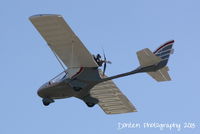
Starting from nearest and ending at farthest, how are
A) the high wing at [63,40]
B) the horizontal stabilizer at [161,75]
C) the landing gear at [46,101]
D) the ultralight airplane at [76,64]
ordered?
the high wing at [63,40] < the ultralight airplane at [76,64] < the horizontal stabilizer at [161,75] < the landing gear at [46,101]

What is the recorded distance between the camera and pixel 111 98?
152 feet

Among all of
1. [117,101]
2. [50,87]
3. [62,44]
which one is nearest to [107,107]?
[117,101]

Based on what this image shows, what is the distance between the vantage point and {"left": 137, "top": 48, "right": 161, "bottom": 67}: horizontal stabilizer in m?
38.2

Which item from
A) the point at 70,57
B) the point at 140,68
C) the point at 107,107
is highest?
the point at 70,57

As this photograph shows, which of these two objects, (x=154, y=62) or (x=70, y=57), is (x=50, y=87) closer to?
(x=70, y=57)

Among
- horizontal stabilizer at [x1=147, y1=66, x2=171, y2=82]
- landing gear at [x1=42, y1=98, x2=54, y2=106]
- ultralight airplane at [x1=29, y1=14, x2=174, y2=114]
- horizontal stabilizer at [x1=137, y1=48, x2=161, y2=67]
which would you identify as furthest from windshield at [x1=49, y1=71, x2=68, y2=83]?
horizontal stabilizer at [x1=147, y1=66, x2=171, y2=82]

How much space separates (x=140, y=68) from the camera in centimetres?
3962

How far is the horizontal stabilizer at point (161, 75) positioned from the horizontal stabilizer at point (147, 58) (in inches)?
Answer: 75.6

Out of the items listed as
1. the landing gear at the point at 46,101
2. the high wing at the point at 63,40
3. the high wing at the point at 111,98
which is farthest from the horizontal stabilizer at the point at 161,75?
the landing gear at the point at 46,101

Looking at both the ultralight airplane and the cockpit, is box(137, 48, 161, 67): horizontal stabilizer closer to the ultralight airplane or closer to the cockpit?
the ultralight airplane

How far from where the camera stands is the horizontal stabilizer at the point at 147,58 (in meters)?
38.2

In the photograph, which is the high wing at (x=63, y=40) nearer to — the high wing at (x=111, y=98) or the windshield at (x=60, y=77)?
the windshield at (x=60, y=77)

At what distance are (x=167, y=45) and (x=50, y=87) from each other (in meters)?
8.40

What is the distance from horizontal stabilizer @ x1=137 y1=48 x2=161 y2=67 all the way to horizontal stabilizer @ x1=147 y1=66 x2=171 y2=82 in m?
1.92
